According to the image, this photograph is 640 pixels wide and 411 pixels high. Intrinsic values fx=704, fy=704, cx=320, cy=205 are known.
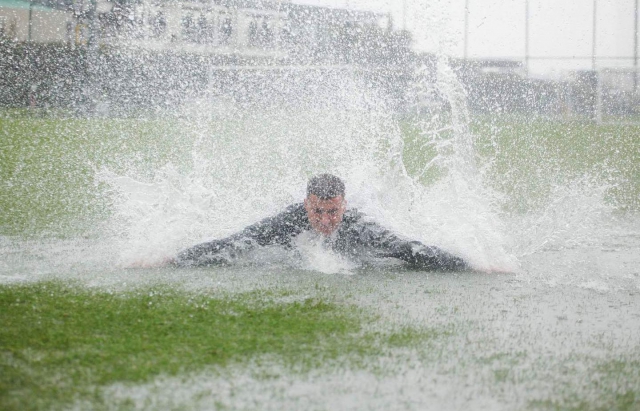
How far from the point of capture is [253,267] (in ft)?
15.4

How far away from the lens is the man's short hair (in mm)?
4719

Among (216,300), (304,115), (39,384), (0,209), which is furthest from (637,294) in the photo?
(304,115)

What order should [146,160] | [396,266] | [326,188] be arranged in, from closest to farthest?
[326,188] → [396,266] → [146,160]

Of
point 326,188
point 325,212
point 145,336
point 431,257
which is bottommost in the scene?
point 145,336

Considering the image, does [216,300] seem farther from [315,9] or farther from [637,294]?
[315,9]

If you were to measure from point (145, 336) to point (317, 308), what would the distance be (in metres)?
0.95

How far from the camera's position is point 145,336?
305 centimetres

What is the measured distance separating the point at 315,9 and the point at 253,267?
18.9m

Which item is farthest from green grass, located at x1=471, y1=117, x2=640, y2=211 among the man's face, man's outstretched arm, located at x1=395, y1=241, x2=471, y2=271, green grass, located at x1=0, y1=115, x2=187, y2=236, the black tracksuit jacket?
green grass, located at x1=0, y1=115, x2=187, y2=236

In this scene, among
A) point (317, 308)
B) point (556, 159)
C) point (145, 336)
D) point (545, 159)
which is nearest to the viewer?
point (145, 336)

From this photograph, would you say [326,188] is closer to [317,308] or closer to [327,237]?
[327,237]

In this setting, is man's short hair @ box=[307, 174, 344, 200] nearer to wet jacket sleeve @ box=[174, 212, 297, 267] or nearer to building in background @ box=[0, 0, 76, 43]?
wet jacket sleeve @ box=[174, 212, 297, 267]

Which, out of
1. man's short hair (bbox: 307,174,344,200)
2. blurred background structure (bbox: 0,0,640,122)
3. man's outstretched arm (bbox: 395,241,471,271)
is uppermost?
blurred background structure (bbox: 0,0,640,122)

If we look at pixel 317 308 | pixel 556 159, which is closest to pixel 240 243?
pixel 317 308
